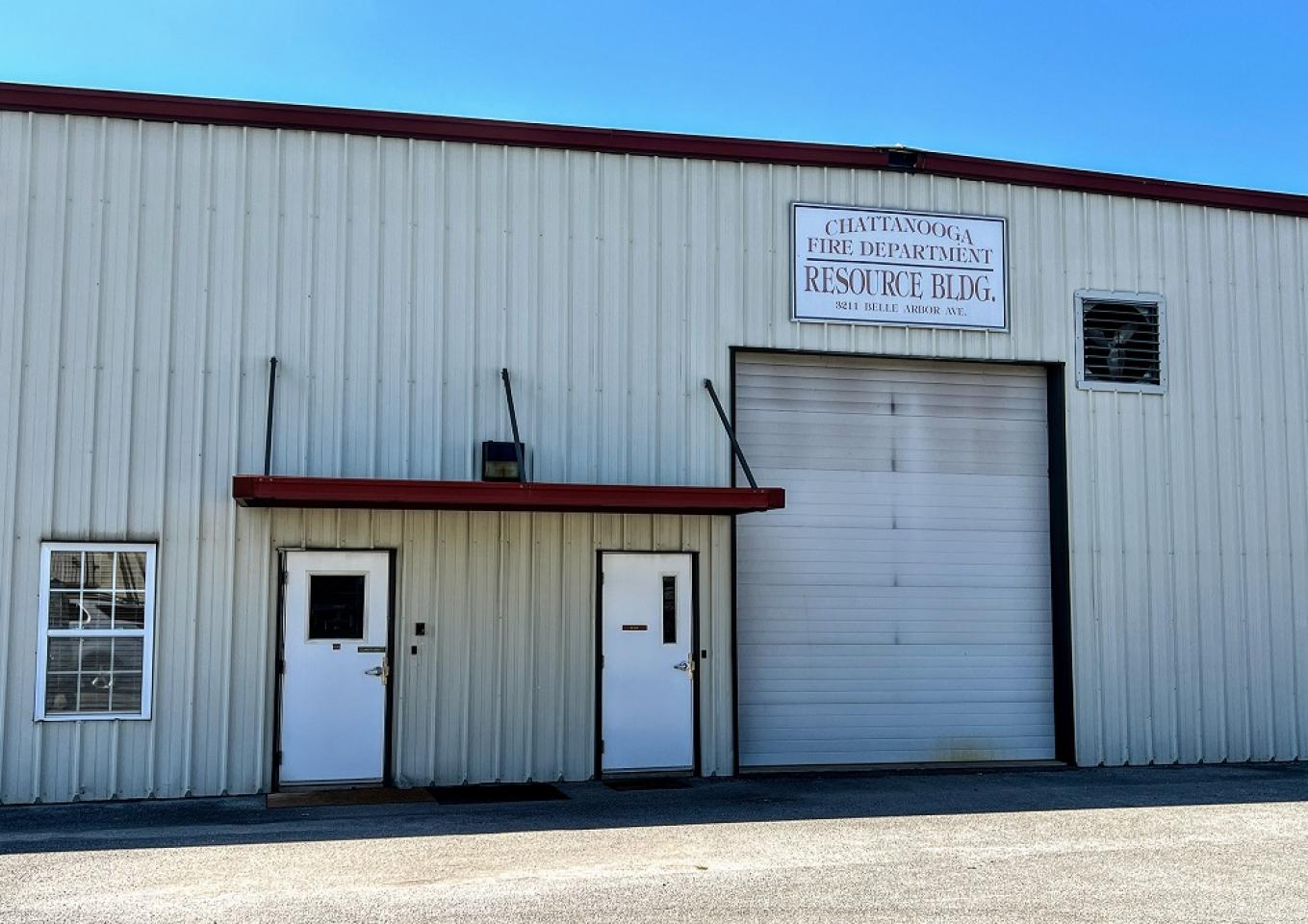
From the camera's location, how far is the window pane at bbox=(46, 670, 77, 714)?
12398 mm

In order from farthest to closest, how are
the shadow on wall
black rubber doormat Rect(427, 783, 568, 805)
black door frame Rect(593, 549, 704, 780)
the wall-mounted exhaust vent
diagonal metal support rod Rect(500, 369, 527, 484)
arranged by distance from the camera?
→ 1. the wall-mounted exhaust vent
2. black door frame Rect(593, 549, 704, 780)
3. diagonal metal support rod Rect(500, 369, 527, 484)
4. black rubber doormat Rect(427, 783, 568, 805)
5. the shadow on wall

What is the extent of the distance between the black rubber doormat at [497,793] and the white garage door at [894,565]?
2.36 m

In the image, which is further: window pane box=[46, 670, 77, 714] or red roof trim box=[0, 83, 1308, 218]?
red roof trim box=[0, 83, 1308, 218]

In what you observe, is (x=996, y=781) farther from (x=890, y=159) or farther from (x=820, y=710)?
(x=890, y=159)

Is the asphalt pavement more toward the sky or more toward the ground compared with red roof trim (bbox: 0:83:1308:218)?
more toward the ground

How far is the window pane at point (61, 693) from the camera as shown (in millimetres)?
12398

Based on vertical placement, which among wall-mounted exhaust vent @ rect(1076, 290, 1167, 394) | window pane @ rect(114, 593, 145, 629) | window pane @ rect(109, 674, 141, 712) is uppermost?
wall-mounted exhaust vent @ rect(1076, 290, 1167, 394)

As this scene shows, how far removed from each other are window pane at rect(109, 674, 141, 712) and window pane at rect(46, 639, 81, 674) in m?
0.38

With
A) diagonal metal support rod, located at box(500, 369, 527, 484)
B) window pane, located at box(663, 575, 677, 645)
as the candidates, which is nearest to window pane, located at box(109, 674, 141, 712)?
diagonal metal support rod, located at box(500, 369, 527, 484)

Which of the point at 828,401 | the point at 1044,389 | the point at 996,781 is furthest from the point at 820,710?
the point at 1044,389

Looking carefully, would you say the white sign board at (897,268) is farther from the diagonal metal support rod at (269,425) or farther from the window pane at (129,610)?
the window pane at (129,610)

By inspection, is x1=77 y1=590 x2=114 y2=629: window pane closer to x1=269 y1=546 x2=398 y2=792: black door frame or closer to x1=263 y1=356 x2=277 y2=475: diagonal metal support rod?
x1=269 y1=546 x2=398 y2=792: black door frame

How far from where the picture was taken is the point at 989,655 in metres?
15.0

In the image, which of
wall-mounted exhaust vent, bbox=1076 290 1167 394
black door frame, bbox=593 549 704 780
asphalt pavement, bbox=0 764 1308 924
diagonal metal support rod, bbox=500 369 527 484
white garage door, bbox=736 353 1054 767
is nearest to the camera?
asphalt pavement, bbox=0 764 1308 924
